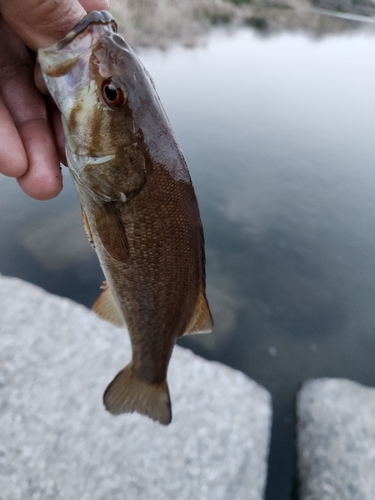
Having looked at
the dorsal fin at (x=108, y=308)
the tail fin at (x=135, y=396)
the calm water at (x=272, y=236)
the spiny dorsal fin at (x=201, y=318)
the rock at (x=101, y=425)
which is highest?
the spiny dorsal fin at (x=201, y=318)

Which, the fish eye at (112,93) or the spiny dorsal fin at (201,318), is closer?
the fish eye at (112,93)

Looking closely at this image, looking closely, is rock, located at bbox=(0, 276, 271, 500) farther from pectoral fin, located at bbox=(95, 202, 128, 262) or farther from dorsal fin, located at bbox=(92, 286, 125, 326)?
pectoral fin, located at bbox=(95, 202, 128, 262)

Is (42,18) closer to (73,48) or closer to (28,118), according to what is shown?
(73,48)

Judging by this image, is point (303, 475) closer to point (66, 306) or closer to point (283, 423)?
point (283, 423)

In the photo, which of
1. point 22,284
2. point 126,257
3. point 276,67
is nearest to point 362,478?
point 126,257

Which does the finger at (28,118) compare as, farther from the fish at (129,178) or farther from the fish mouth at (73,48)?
the fish mouth at (73,48)

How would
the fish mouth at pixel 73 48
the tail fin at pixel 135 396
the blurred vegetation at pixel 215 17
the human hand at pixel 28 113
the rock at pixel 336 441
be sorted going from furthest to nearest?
1. the blurred vegetation at pixel 215 17
2. the rock at pixel 336 441
3. the tail fin at pixel 135 396
4. the human hand at pixel 28 113
5. the fish mouth at pixel 73 48

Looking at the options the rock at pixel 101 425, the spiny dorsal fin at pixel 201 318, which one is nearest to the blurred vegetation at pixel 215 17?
the rock at pixel 101 425
